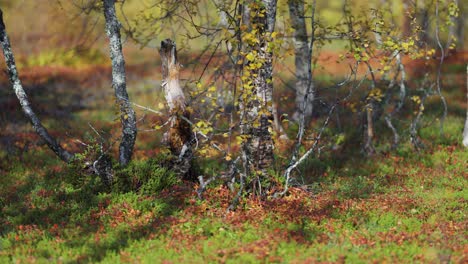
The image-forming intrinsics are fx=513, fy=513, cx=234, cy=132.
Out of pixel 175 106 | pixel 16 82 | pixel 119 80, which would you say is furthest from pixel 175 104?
pixel 16 82

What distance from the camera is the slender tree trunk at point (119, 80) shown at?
35.0ft

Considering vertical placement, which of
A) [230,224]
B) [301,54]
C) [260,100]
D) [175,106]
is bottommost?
[230,224]

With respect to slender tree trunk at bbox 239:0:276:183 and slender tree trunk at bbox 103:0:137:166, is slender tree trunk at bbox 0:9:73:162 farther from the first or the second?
slender tree trunk at bbox 239:0:276:183

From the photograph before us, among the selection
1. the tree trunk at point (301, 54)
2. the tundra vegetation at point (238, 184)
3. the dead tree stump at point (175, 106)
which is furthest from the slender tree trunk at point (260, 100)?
the tree trunk at point (301, 54)

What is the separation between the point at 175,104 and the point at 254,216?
288 cm

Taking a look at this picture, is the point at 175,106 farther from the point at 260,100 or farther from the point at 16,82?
the point at 16,82

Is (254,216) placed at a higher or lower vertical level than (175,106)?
lower

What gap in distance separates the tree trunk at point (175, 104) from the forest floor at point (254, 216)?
404 millimetres

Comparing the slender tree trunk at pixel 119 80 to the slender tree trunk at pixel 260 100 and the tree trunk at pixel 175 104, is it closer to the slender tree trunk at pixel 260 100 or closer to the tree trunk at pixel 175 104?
the tree trunk at pixel 175 104

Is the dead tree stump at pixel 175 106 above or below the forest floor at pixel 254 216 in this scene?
above

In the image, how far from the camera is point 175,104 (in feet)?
34.8

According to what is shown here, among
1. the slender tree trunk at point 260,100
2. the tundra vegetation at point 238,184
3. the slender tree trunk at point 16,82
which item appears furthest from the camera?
the slender tree trunk at point 16,82

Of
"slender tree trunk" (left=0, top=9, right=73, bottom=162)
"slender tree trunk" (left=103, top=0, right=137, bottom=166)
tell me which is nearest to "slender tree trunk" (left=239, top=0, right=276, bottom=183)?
"slender tree trunk" (left=103, top=0, right=137, bottom=166)

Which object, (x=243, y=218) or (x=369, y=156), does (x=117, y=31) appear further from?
(x=369, y=156)
